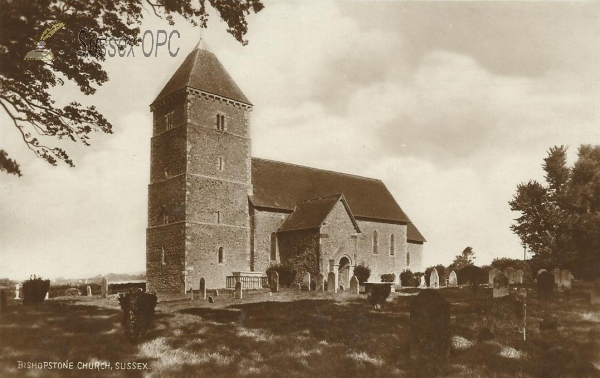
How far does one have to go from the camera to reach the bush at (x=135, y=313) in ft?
31.4

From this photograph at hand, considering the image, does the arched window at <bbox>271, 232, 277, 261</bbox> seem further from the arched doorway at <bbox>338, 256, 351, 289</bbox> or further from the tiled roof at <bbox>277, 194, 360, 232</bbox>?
the arched doorway at <bbox>338, 256, 351, 289</bbox>

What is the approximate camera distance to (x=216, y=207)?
24672 millimetres

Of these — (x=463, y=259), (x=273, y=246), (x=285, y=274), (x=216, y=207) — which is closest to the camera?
(x=285, y=274)

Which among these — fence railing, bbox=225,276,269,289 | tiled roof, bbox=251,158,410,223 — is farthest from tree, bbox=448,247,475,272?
fence railing, bbox=225,276,269,289

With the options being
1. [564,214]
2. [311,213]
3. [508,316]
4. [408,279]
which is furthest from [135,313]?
[408,279]

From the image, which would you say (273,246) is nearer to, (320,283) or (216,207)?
(216,207)

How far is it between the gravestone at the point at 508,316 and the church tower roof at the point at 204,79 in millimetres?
18087

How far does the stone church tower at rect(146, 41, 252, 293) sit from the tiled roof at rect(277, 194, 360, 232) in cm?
265

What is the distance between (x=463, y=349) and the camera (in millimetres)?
8914

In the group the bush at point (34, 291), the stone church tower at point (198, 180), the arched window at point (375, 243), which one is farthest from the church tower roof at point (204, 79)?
the bush at point (34, 291)

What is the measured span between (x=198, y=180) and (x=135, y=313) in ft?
48.1

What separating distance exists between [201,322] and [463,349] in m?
6.14

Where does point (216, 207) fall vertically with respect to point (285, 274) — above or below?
above

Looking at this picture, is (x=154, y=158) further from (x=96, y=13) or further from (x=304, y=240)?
(x=96, y=13)
